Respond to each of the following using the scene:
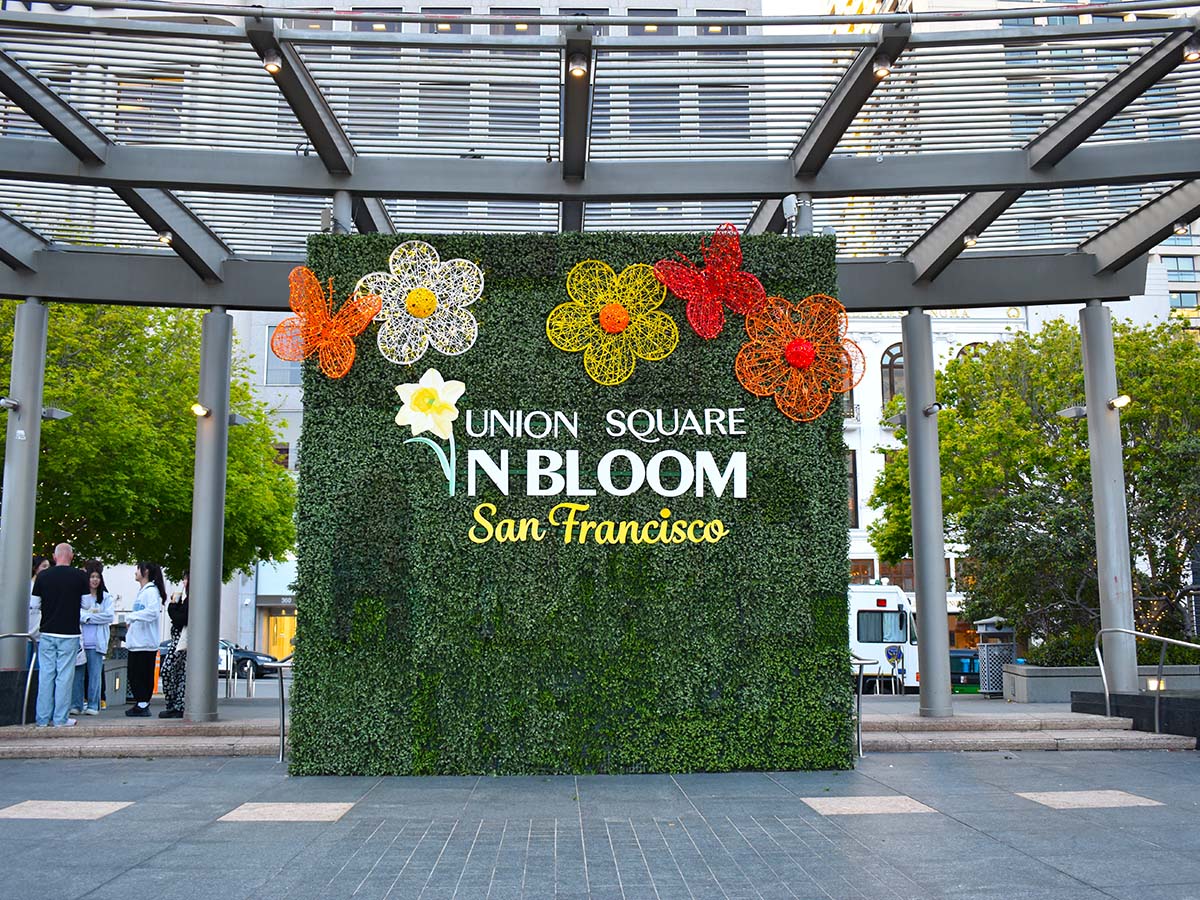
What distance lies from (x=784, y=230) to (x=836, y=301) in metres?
2.28

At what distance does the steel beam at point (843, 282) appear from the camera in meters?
14.4

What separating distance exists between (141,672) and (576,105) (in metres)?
9.54

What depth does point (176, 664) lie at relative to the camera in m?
15.3

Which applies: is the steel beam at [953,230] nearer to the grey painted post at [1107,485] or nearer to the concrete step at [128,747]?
the grey painted post at [1107,485]

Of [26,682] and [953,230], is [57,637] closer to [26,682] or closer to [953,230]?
[26,682]

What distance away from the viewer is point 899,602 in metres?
27.9

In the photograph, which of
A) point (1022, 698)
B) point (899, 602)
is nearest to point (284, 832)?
point (1022, 698)

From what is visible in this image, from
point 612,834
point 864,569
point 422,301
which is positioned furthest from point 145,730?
point 864,569

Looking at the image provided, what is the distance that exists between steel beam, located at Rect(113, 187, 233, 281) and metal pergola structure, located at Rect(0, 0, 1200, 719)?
4cm

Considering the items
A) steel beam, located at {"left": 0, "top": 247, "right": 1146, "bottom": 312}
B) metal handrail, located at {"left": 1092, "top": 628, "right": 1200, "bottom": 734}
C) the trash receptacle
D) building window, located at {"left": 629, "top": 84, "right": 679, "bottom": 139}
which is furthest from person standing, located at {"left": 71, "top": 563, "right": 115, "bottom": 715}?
the trash receptacle

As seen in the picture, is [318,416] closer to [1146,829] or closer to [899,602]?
[1146,829]

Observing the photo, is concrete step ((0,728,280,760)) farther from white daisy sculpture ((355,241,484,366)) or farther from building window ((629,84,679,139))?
building window ((629,84,679,139))

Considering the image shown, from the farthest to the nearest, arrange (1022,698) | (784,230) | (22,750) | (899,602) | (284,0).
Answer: (284,0), (899,602), (1022,698), (784,230), (22,750)

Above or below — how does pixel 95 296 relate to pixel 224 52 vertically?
below
